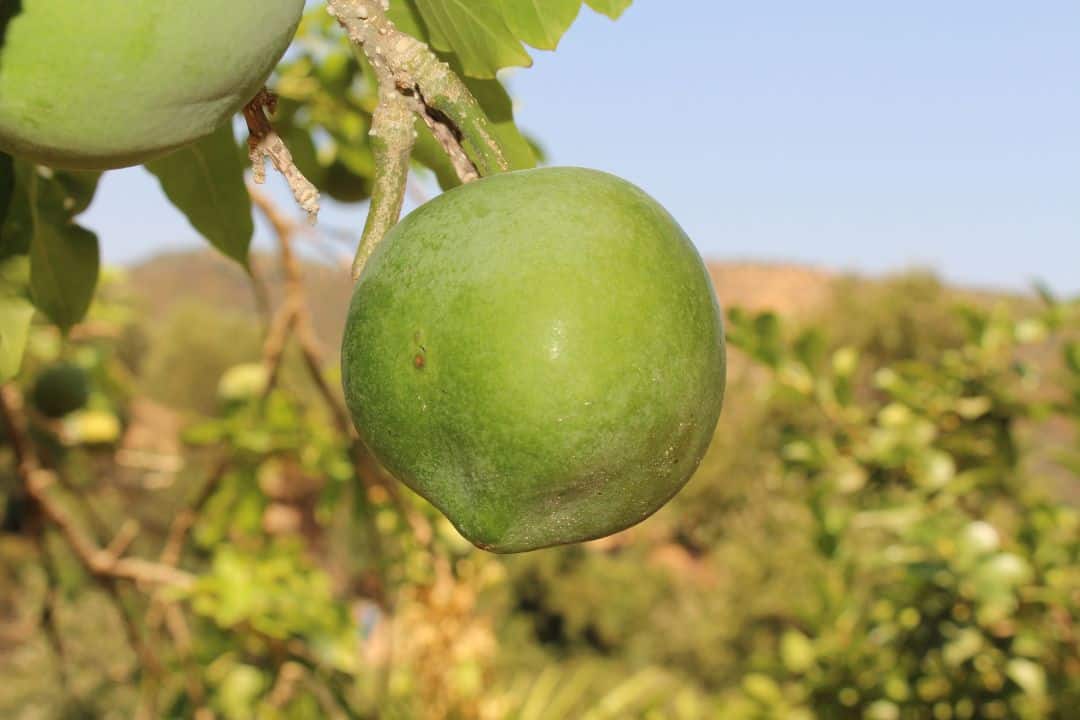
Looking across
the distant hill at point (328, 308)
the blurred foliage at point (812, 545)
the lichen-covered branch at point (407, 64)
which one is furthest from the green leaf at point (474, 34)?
the distant hill at point (328, 308)

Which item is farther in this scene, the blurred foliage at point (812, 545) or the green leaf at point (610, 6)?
the blurred foliage at point (812, 545)

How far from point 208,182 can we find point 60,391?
93.1 inches

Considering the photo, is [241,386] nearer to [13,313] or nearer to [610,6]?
[13,313]

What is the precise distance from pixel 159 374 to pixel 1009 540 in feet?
41.0

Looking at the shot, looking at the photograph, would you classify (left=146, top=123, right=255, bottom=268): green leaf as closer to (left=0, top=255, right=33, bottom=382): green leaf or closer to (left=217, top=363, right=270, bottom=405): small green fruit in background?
(left=0, top=255, right=33, bottom=382): green leaf

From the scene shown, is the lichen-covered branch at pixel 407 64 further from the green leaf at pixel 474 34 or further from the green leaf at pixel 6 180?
the green leaf at pixel 6 180

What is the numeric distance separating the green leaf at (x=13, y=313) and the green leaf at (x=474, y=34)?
430 millimetres


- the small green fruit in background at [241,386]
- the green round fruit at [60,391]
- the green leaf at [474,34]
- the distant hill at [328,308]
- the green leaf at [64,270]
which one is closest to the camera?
the green leaf at [474,34]

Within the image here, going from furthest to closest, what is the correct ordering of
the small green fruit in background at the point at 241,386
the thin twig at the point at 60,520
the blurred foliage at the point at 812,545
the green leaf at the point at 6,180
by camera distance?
the small green fruit in background at the point at 241,386, the blurred foliage at the point at 812,545, the thin twig at the point at 60,520, the green leaf at the point at 6,180

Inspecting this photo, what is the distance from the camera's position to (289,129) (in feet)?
5.89

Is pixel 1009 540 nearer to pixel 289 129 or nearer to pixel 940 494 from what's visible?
pixel 940 494

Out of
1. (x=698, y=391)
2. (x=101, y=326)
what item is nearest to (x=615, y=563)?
(x=101, y=326)

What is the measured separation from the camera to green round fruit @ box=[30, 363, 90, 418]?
3080mm

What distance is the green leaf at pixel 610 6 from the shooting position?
0.80 metres
